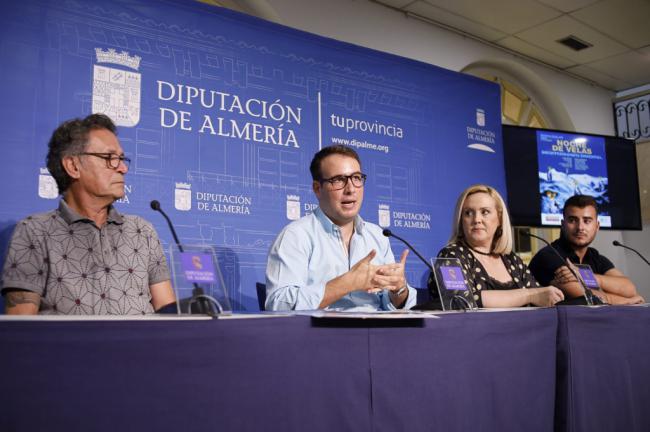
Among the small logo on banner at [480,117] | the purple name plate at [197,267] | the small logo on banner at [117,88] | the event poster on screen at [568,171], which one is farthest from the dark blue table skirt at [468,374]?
the event poster on screen at [568,171]

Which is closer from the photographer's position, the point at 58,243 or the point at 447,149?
the point at 58,243

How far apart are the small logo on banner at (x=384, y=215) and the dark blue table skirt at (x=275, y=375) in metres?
1.73

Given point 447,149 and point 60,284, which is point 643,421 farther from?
point 447,149

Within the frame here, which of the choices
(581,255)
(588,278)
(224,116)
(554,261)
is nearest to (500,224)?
(588,278)

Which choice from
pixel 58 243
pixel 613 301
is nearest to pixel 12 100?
pixel 58 243

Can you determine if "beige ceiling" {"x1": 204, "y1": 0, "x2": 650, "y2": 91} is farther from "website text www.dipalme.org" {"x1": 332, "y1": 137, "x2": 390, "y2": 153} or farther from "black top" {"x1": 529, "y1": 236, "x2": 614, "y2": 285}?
"black top" {"x1": 529, "y1": 236, "x2": 614, "y2": 285}

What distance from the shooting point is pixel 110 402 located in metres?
0.85

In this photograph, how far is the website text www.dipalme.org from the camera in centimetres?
313

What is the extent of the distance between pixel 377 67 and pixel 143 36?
142 cm

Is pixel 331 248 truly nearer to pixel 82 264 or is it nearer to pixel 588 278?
pixel 82 264

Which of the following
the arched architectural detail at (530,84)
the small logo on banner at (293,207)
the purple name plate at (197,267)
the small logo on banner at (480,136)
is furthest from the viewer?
the arched architectural detail at (530,84)

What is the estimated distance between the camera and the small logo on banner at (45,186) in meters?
2.20

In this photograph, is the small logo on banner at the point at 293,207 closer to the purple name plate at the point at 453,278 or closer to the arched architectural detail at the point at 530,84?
the purple name plate at the point at 453,278

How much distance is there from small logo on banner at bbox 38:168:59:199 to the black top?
7.28 ft
